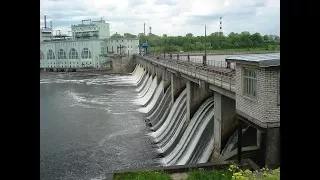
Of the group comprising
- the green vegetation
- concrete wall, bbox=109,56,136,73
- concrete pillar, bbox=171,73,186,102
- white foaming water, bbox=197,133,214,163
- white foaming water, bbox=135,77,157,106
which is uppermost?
concrete wall, bbox=109,56,136,73

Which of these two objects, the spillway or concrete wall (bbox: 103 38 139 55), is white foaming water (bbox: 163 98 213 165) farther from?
concrete wall (bbox: 103 38 139 55)

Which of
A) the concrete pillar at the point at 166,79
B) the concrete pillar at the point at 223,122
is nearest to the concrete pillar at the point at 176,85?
the concrete pillar at the point at 166,79

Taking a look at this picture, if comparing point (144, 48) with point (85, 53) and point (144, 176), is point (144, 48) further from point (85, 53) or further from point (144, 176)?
point (144, 176)

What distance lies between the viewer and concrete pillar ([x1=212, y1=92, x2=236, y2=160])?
1444 centimetres

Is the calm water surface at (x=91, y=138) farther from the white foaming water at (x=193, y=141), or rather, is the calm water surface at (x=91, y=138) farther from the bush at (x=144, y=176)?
the bush at (x=144, y=176)

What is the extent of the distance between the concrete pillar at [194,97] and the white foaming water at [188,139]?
2.37 feet

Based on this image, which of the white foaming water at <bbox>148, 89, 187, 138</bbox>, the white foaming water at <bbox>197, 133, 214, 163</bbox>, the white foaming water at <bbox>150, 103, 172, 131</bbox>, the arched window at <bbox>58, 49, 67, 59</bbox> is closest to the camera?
the white foaming water at <bbox>197, 133, 214, 163</bbox>

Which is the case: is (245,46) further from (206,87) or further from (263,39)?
(206,87)

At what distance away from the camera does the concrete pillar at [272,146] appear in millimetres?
10172

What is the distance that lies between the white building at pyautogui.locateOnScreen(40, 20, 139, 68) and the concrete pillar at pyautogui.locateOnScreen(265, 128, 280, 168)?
67.9 m

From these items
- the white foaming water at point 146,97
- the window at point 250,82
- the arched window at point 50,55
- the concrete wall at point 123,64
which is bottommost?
the white foaming water at point 146,97

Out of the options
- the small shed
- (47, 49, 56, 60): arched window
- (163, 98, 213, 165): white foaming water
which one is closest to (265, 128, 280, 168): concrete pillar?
(163, 98, 213, 165): white foaming water

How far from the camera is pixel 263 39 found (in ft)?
191
